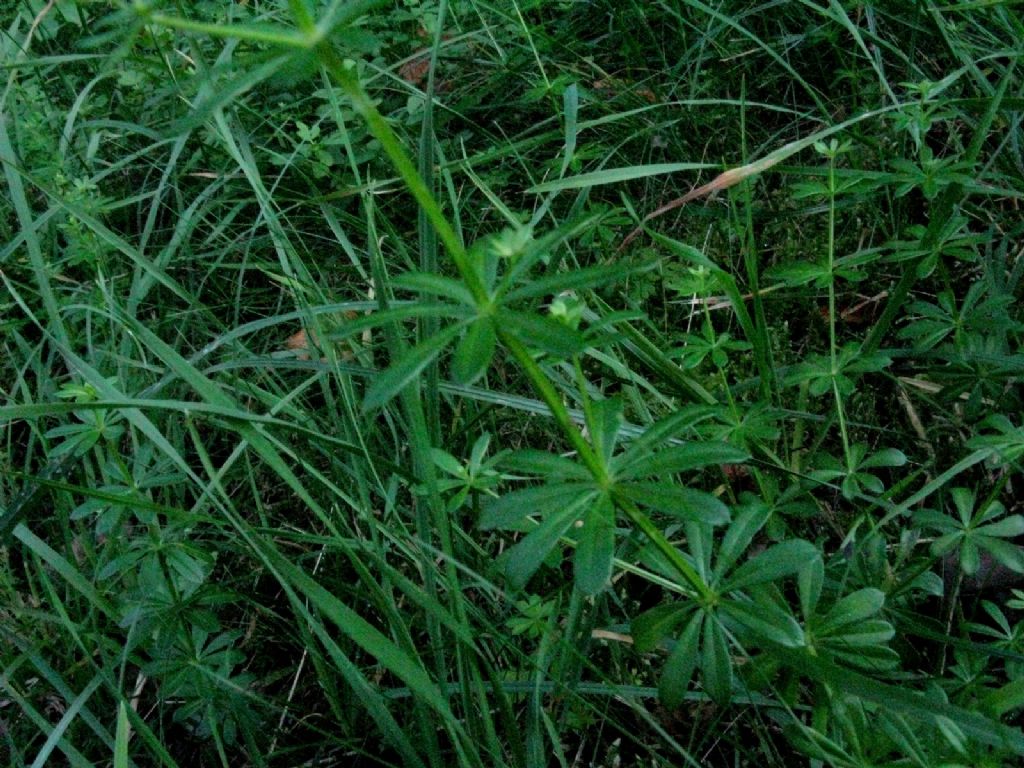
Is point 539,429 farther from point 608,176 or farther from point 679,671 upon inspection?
point 679,671

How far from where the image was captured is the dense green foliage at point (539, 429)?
4.44 ft

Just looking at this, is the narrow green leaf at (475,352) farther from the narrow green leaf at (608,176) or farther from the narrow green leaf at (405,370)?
the narrow green leaf at (608,176)

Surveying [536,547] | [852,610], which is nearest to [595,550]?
[536,547]

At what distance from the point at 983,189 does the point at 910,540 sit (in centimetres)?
81

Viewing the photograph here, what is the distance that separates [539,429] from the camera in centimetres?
221

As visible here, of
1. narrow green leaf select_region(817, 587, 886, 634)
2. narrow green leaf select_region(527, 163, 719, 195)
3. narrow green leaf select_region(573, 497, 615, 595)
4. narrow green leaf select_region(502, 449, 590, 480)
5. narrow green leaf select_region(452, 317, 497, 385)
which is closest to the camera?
narrow green leaf select_region(452, 317, 497, 385)

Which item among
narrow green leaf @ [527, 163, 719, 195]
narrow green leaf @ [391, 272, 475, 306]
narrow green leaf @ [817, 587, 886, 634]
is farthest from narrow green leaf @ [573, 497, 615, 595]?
narrow green leaf @ [527, 163, 719, 195]

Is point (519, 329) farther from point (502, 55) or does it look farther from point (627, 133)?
point (502, 55)

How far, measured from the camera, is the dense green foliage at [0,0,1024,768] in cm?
135

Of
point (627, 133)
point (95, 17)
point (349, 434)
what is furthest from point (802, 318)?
point (95, 17)

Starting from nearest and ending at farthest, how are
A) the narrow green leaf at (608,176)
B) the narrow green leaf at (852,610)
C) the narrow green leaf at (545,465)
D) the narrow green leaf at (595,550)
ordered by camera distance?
the narrow green leaf at (595,550), the narrow green leaf at (545,465), the narrow green leaf at (852,610), the narrow green leaf at (608,176)

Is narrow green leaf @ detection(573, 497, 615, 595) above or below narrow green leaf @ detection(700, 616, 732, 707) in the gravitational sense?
above

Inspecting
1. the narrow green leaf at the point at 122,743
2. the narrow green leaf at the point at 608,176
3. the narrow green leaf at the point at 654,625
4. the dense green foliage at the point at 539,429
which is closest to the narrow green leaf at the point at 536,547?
the dense green foliage at the point at 539,429

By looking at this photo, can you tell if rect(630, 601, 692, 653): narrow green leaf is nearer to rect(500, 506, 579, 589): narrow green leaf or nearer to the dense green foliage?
the dense green foliage
